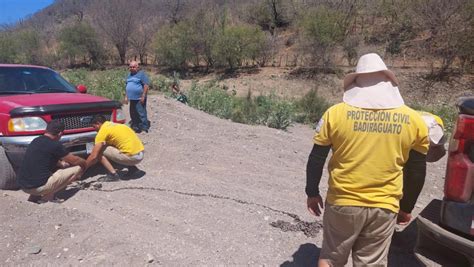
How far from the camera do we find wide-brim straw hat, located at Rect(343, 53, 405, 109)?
2.55 metres

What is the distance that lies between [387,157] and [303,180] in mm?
3866

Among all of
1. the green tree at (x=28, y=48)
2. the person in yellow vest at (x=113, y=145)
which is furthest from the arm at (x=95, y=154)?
the green tree at (x=28, y=48)

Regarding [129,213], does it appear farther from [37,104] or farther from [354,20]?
[354,20]

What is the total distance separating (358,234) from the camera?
8.75ft

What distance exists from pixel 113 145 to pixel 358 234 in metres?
4.20

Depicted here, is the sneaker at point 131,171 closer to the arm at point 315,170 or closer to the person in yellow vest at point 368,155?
the arm at point 315,170

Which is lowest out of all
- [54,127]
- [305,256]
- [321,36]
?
[305,256]

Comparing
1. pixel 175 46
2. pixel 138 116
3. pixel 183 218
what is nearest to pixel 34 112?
pixel 183 218

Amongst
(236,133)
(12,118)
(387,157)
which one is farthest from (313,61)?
(387,157)

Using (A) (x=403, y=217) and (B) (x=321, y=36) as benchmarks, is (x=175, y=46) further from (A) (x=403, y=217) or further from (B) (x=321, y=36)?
(A) (x=403, y=217)

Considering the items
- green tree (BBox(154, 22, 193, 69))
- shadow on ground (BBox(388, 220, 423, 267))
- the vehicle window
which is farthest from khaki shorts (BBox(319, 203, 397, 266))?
green tree (BBox(154, 22, 193, 69))

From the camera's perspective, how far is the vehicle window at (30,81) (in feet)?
21.0

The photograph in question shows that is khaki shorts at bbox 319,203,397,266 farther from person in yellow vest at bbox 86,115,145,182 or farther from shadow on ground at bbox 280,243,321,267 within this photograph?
person in yellow vest at bbox 86,115,145,182

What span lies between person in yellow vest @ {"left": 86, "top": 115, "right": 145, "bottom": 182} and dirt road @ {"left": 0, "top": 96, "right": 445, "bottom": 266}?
286mm
